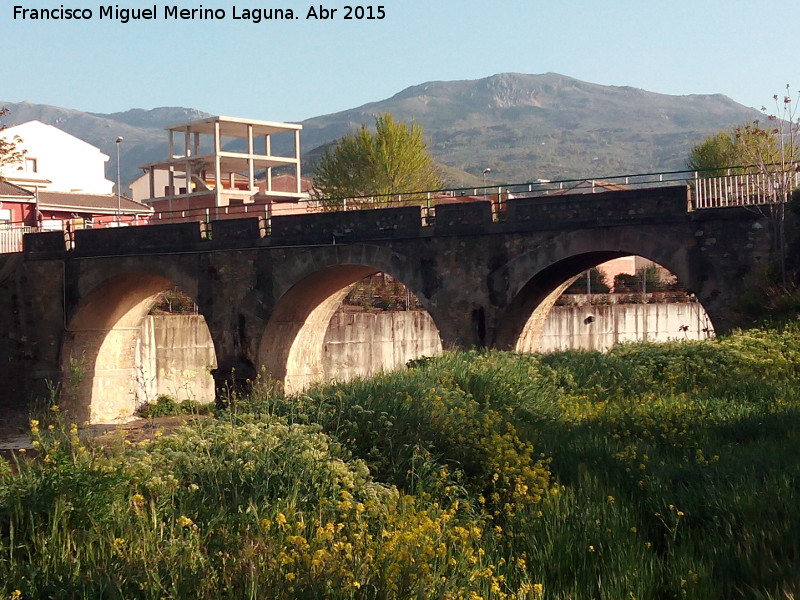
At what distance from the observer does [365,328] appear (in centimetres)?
3403

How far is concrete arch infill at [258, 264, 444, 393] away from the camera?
87.7 ft

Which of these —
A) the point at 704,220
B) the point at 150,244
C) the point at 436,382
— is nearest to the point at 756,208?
the point at 704,220

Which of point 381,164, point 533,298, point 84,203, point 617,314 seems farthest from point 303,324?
point 84,203

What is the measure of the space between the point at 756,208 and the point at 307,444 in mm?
14826

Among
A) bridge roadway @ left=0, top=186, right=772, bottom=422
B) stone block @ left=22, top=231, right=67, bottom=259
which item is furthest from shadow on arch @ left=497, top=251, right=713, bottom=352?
stone block @ left=22, top=231, right=67, bottom=259

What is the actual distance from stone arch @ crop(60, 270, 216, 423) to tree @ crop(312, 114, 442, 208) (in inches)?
978

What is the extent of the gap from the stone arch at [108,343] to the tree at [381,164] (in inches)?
978

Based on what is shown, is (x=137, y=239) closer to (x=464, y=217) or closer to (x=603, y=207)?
(x=464, y=217)

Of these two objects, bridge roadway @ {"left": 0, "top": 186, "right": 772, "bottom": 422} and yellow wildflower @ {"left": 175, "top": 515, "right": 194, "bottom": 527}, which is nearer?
yellow wildflower @ {"left": 175, "top": 515, "right": 194, "bottom": 527}

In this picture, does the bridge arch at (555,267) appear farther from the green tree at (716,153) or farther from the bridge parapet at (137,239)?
the green tree at (716,153)

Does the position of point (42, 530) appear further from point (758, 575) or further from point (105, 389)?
point (105, 389)

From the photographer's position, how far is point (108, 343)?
3183 cm

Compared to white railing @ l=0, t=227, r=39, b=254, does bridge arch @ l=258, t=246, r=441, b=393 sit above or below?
below

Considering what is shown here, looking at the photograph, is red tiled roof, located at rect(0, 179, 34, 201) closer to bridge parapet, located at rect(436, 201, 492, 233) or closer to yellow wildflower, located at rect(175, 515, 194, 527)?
bridge parapet, located at rect(436, 201, 492, 233)
